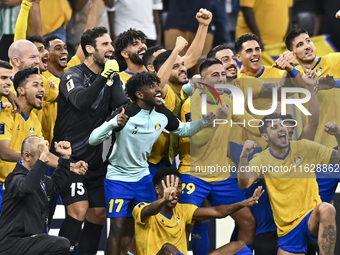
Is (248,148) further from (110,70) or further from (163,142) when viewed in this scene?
(110,70)

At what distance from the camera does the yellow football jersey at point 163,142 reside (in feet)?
20.0

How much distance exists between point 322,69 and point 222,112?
1327 mm

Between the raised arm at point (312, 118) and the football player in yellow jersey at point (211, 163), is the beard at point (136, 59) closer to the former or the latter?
the football player in yellow jersey at point (211, 163)

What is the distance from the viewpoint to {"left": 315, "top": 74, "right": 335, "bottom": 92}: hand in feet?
20.4

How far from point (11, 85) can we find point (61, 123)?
608mm

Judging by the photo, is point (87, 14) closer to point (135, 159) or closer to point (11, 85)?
point (11, 85)

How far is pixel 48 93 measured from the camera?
6059mm

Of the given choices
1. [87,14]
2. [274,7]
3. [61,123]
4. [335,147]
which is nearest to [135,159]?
[61,123]

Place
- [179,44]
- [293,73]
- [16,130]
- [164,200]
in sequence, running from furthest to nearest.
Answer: [179,44]
[293,73]
[16,130]
[164,200]

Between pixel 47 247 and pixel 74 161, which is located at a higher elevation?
pixel 74 161

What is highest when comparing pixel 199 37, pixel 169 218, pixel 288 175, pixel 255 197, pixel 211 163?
pixel 199 37

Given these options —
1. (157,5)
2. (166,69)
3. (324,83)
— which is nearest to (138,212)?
(166,69)

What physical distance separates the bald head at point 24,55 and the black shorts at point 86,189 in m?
1.15

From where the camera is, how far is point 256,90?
6.41m
